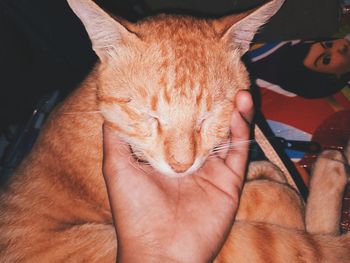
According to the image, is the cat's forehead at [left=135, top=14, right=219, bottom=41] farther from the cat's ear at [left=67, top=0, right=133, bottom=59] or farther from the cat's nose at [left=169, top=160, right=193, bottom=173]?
the cat's nose at [left=169, top=160, right=193, bottom=173]

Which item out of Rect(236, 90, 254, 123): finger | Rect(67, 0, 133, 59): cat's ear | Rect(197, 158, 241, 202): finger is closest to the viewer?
Rect(67, 0, 133, 59): cat's ear

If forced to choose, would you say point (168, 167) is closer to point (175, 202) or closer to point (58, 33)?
point (175, 202)

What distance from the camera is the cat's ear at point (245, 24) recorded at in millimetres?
1623

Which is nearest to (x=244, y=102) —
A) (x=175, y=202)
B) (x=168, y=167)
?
(x=168, y=167)

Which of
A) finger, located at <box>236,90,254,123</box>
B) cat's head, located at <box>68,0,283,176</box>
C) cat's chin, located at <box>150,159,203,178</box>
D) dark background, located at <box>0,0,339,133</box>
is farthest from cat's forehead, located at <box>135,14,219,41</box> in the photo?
dark background, located at <box>0,0,339,133</box>

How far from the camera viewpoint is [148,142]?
1.77 meters

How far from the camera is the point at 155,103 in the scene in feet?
5.50

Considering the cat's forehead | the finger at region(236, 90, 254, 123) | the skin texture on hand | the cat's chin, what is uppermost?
the cat's forehead

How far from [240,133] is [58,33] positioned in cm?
225

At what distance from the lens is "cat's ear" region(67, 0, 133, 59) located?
5.08 ft

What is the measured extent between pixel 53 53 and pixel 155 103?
2.17 meters

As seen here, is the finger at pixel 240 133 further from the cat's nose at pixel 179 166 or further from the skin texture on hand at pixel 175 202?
the cat's nose at pixel 179 166

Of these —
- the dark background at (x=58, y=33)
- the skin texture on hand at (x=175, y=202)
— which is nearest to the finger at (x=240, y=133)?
the skin texture on hand at (x=175, y=202)

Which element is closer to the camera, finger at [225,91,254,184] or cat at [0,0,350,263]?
cat at [0,0,350,263]
